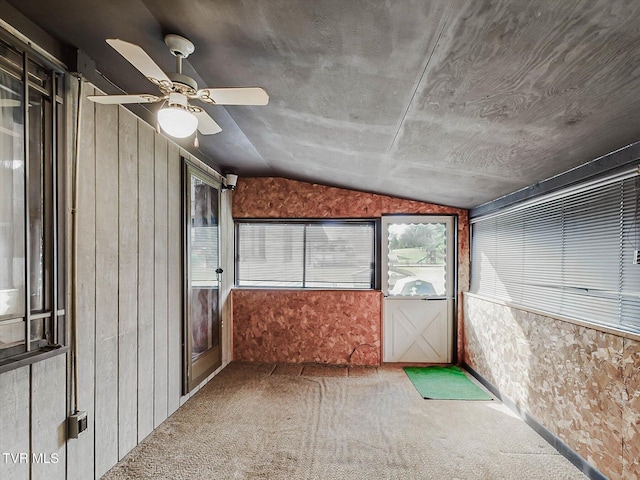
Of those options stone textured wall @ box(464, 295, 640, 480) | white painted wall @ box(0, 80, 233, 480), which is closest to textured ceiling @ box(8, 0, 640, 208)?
white painted wall @ box(0, 80, 233, 480)

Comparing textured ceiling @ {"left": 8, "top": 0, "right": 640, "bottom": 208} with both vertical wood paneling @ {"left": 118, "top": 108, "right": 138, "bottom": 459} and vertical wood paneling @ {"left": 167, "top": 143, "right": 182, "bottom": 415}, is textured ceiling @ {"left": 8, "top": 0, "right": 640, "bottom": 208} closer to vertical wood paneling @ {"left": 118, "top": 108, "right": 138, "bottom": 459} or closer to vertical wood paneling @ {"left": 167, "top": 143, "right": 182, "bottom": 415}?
vertical wood paneling @ {"left": 118, "top": 108, "right": 138, "bottom": 459}

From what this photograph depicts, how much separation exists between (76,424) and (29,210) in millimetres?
1229

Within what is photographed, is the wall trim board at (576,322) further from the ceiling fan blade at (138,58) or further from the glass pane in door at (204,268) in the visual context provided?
the glass pane in door at (204,268)

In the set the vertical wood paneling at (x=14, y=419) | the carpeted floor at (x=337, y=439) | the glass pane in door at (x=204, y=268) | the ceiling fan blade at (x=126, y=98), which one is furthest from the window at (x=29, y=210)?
the glass pane in door at (x=204, y=268)

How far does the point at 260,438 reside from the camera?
2.89 m

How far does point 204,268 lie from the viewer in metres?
4.08

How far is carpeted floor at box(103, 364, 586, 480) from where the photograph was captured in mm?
2469

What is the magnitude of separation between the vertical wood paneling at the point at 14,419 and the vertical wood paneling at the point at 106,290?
51cm

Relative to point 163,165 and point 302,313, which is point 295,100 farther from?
point 302,313

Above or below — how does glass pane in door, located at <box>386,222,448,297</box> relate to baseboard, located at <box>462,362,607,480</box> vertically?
above

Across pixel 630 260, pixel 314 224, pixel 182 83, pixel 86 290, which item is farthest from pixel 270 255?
pixel 630 260

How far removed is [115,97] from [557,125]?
236 cm

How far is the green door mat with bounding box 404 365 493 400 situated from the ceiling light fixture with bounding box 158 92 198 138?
3.42m

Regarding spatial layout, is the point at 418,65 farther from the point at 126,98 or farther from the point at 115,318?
the point at 115,318
